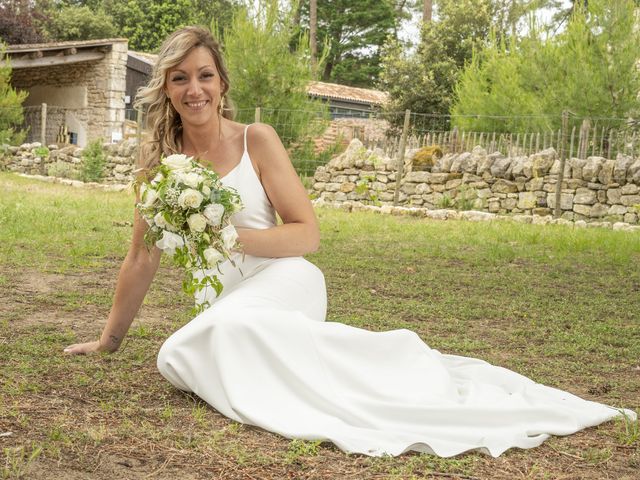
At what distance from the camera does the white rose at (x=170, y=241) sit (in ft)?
12.6

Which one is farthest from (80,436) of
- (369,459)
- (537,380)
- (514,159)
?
(514,159)

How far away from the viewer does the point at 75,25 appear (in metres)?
39.4

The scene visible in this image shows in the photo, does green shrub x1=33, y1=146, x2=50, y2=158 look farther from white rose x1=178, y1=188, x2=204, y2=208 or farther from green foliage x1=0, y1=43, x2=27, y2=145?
white rose x1=178, y1=188, x2=204, y2=208

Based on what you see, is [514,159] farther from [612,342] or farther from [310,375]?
[310,375]

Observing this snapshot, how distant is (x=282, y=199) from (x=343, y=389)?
3.55 feet

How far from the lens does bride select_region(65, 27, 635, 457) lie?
11.6ft

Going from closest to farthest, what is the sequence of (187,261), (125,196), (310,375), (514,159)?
(310,375)
(187,261)
(514,159)
(125,196)

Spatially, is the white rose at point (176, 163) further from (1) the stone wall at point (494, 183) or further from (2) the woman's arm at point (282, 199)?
(1) the stone wall at point (494, 183)

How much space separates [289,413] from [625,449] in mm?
1380

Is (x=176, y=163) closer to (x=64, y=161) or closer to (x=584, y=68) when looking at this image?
(x=584, y=68)

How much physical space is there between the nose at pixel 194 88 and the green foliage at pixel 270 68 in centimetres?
1605

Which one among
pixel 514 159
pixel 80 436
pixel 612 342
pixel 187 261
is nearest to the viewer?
pixel 80 436

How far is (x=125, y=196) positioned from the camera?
17641 mm

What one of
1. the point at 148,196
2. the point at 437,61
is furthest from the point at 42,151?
the point at 148,196
